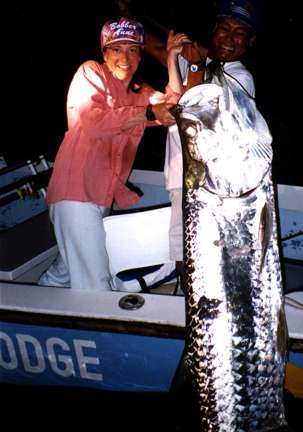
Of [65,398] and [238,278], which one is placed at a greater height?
[238,278]

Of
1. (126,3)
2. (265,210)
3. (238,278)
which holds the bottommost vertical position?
(238,278)

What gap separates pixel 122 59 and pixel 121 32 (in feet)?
0.56

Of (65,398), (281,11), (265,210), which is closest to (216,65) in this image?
(265,210)

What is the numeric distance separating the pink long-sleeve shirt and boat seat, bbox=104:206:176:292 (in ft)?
0.82

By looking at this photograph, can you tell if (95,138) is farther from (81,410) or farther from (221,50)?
(81,410)

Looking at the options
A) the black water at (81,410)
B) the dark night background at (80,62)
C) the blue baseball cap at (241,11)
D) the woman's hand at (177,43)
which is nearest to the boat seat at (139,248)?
the black water at (81,410)

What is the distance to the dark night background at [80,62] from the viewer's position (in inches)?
545

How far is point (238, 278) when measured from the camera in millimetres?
2072

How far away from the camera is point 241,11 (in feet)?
9.64

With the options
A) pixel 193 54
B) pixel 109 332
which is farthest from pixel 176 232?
pixel 193 54

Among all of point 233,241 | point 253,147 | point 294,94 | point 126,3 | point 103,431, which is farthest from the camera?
point 294,94

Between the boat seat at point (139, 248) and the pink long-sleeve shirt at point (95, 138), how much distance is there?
0.82ft

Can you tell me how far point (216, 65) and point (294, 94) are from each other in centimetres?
1602

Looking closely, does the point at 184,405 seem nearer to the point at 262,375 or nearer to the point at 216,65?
the point at 262,375
